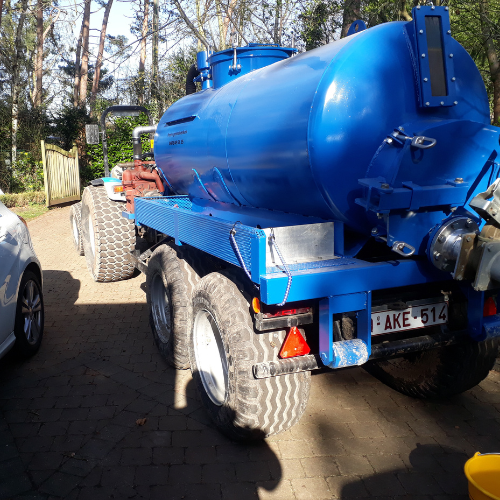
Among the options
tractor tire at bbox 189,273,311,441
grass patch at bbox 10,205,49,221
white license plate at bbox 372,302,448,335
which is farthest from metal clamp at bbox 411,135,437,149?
grass patch at bbox 10,205,49,221

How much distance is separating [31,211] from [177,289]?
11618 millimetres

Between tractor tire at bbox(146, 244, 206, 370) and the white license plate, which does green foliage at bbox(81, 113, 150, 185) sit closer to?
tractor tire at bbox(146, 244, 206, 370)

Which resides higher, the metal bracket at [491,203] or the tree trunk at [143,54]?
the tree trunk at [143,54]

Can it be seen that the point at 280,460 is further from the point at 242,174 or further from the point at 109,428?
Answer: the point at 242,174

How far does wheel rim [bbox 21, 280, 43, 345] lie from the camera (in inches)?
167

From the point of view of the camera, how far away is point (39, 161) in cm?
1631

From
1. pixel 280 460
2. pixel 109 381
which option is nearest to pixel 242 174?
pixel 280 460

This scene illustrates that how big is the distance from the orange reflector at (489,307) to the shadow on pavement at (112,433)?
157 cm

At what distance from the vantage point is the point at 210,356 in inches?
131

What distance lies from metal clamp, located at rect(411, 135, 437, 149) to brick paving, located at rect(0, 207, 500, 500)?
6.07 ft

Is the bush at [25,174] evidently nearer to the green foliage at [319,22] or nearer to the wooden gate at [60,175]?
the wooden gate at [60,175]

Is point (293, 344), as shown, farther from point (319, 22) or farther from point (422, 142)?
point (319, 22)

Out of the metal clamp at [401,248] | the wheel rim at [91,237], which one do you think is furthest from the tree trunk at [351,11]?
the metal clamp at [401,248]

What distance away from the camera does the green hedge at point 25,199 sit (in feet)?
47.7
